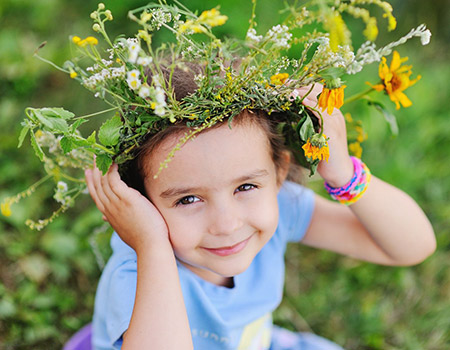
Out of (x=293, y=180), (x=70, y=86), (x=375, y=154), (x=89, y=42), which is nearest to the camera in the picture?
(x=89, y=42)

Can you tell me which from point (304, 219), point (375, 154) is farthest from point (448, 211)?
point (304, 219)

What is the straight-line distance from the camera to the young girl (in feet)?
4.52

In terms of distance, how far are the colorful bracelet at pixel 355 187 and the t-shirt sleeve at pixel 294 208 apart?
0.98 ft

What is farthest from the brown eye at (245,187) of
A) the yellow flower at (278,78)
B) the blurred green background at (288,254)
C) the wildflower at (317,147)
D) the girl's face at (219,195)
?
the blurred green background at (288,254)

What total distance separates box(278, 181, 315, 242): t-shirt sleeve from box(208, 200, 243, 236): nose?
601 millimetres

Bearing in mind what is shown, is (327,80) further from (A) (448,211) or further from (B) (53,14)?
(B) (53,14)

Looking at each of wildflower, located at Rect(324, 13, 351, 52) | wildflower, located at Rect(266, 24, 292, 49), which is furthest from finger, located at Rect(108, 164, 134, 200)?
wildflower, located at Rect(324, 13, 351, 52)

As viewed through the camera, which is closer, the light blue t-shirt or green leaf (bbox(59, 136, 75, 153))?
green leaf (bbox(59, 136, 75, 153))

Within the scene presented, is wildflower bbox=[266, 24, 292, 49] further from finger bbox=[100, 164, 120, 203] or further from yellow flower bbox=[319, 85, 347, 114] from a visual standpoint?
finger bbox=[100, 164, 120, 203]

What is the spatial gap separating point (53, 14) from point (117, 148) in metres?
2.83

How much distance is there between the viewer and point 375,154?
10.3 ft

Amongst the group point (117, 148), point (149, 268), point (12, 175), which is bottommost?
point (12, 175)

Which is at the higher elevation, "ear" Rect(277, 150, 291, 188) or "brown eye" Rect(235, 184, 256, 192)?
"brown eye" Rect(235, 184, 256, 192)

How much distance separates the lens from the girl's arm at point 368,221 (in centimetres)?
158
